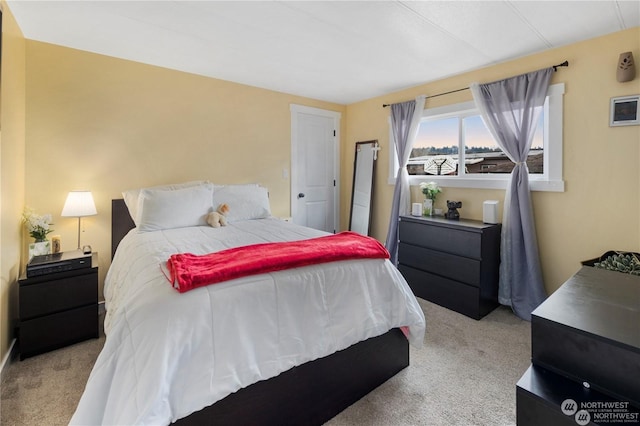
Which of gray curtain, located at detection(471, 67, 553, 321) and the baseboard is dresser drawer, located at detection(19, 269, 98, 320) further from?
gray curtain, located at detection(471, 67, 553, 321)

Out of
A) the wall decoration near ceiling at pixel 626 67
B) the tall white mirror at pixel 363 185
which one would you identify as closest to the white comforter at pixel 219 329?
the wall decoration near ceiling at pixel 626 67

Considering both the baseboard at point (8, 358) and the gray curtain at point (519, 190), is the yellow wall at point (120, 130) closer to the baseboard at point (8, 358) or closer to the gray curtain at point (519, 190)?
the baseboard at point (8, 358)

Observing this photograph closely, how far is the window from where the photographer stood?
8.75 feet

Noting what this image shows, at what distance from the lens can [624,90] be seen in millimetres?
2303

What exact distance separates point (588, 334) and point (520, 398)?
12.4 inches

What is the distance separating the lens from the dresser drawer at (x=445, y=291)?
109 inches

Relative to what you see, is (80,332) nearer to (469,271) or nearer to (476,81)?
(469,271)

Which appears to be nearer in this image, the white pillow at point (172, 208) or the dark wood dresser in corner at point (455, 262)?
the white pillow at point (172, 208)

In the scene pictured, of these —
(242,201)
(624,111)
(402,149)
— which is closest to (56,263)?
(242,201)

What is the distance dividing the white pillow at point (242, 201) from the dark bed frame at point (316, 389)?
187cm

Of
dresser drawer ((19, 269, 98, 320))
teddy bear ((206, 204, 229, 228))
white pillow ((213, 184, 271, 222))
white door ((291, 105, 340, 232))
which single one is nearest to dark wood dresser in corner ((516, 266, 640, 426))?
teddy bear ((206, 204, 229, 228))

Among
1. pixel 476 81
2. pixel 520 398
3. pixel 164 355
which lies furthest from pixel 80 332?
pixel 476 81

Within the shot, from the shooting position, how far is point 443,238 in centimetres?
300

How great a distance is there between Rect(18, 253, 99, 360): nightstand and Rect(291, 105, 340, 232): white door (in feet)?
8.03
